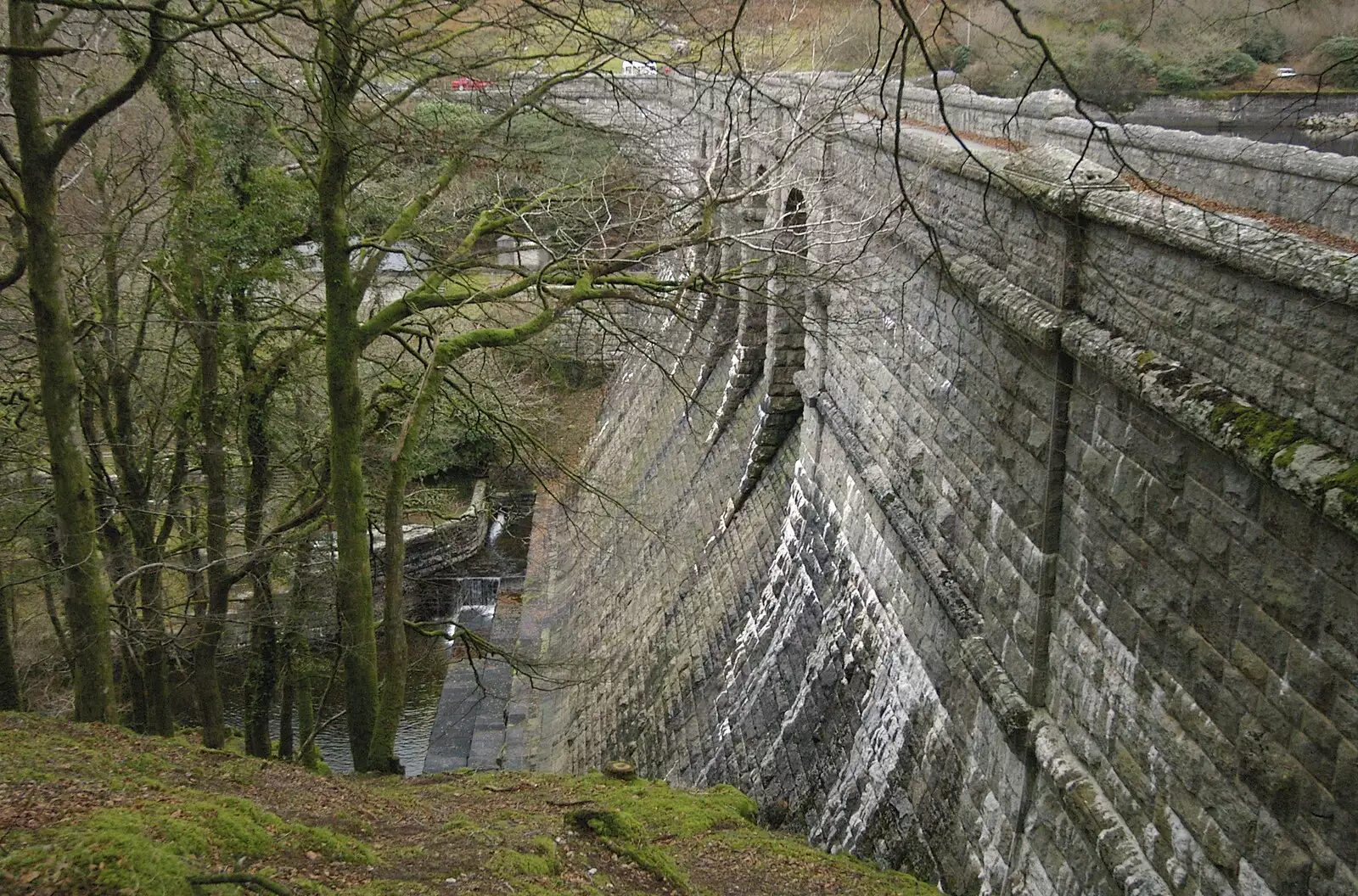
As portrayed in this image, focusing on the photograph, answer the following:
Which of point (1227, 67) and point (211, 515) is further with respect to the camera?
point (211, 515)

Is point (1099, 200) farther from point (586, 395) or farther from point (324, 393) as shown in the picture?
point (586, 395)

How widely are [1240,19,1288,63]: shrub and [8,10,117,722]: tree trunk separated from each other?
7.90 meters

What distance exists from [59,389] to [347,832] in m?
3.37

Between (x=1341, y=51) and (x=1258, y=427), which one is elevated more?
(x=1341, y=51)

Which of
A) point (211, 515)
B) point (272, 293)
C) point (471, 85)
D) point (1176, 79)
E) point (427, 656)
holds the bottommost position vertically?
point (427, 656)

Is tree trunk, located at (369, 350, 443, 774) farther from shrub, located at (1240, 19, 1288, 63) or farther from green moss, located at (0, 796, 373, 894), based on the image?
shrub, located at (1240, 19, 1288, 63)

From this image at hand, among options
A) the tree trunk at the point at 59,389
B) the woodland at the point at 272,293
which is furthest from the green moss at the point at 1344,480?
the tree trunk at the point at 59,389

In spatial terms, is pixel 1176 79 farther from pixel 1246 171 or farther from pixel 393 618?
pixel 393 618

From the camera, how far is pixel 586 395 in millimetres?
27250

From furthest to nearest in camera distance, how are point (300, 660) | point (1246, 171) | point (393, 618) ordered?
point (300, 660), point (393, 618), point (1246, 171)

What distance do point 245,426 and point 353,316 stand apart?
2283mm

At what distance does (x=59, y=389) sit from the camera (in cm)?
671

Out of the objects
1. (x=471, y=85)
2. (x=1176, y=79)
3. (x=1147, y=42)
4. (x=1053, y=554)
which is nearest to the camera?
(x=1053, y=554)

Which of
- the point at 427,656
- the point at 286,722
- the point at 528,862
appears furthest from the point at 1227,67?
the point at 427,656
